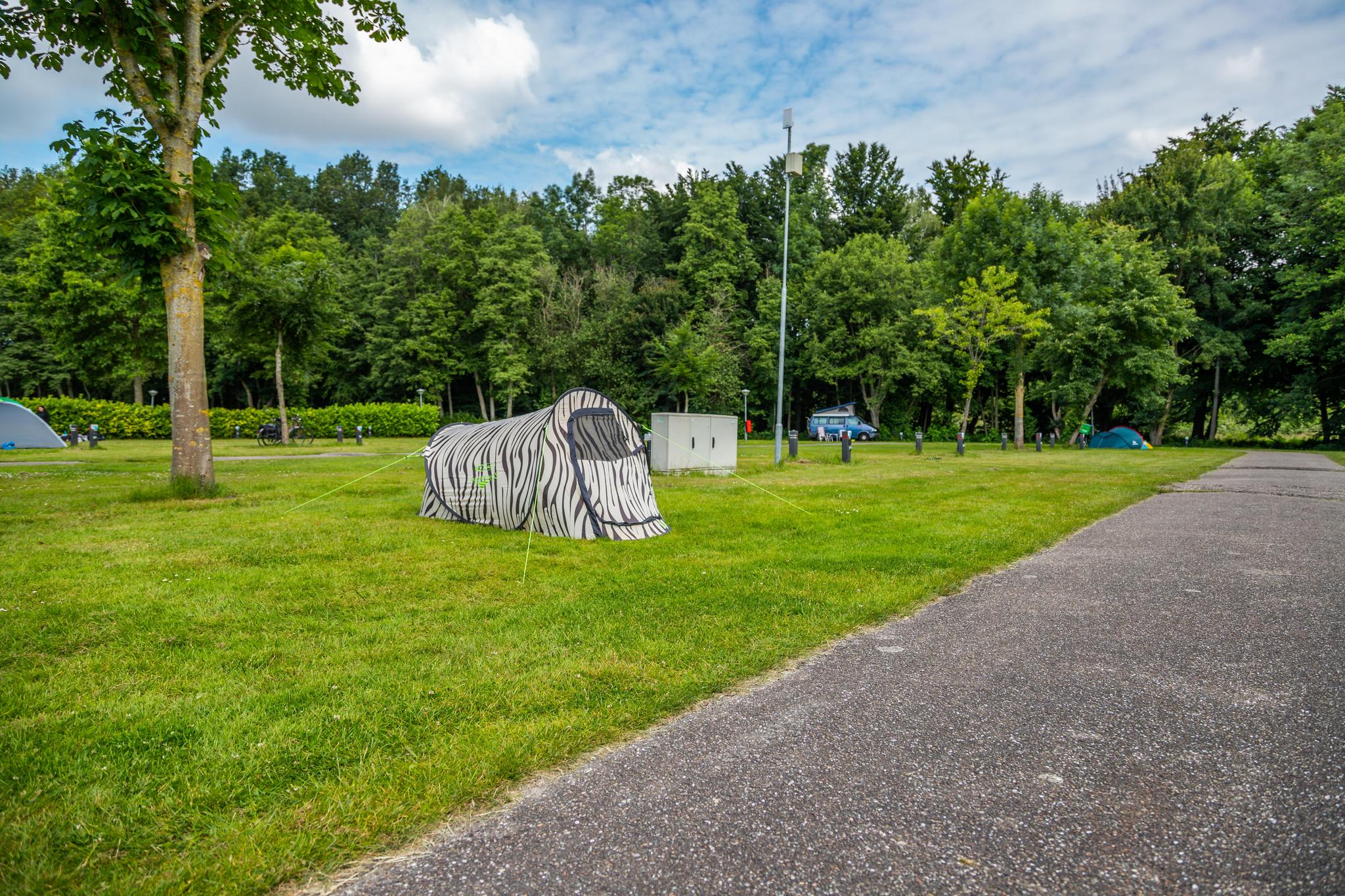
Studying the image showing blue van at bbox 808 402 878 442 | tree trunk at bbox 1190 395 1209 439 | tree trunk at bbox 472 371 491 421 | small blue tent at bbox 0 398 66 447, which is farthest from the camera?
tree trunk at bbox 472 371 491 421

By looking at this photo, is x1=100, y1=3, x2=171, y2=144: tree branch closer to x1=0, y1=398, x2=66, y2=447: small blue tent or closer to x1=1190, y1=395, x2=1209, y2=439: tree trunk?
x1=0, y1=398, x2=66, y2=447: small blue tent

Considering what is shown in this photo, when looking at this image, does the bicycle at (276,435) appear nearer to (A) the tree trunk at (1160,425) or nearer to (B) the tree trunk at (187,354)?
(B) the tree trunk at (187,354)

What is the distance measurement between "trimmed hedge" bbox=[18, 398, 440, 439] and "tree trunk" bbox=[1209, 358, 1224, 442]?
4203 cm

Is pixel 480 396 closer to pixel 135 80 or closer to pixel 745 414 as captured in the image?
pixel 745 414

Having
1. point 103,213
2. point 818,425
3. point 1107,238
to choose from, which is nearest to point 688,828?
point 103,213

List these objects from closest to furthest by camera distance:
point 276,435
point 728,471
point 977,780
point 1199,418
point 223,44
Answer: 1. point 977,780
2. point 223,44
3. point 728,471
4. point 276,435
5. point 1199,418

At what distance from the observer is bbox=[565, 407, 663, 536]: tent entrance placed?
849cm

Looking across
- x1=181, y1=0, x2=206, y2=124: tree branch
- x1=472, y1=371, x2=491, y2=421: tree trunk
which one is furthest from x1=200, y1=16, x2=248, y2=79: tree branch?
x1=472, y1=371, x2=491, y2=421: tree trunk

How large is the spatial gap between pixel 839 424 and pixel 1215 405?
1963 cm

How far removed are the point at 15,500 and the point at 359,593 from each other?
26.8 feet

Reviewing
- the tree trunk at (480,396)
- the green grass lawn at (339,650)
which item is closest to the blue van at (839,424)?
the tree trunk at (480,396)

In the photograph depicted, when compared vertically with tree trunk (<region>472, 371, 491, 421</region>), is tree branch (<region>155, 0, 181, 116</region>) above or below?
above

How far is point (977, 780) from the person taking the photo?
2.87 meters

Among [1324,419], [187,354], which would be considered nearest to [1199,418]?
[1324,419]
